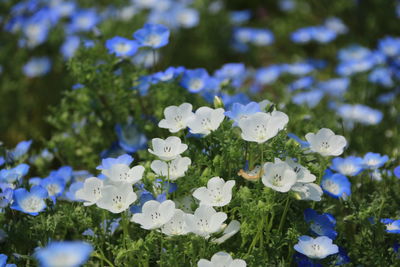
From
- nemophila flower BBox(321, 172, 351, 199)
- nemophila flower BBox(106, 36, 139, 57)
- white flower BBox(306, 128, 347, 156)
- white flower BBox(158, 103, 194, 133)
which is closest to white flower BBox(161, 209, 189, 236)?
white flower BBox(158, 103, 194, 133)

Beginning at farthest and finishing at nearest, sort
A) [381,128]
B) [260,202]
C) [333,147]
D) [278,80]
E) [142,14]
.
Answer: [142,14] → [278,80] → [381,128] → [333,147] → [260,202]

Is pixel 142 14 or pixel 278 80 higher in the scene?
pixel 142 14

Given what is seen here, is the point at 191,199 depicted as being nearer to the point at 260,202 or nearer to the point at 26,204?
the point at 260,202

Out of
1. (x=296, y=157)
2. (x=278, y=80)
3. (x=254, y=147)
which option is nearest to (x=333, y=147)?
(x=296, y=157)

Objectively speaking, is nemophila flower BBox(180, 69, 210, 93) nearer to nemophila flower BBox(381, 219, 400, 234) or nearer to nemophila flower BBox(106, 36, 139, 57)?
nemophila flower BBox(106, 36, 139, 57)

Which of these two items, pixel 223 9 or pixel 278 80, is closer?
pixel 278 80

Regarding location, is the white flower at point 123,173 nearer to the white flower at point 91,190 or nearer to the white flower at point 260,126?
the white flower at point 91,190
